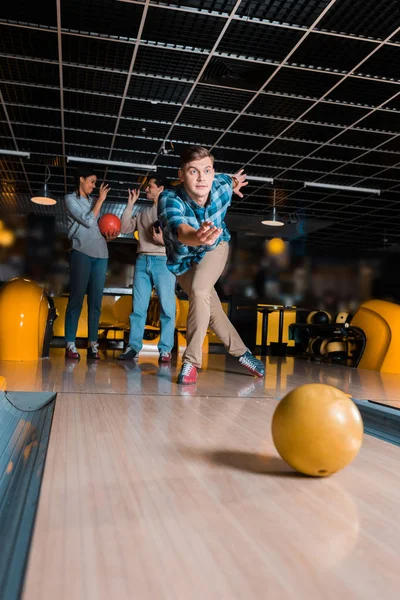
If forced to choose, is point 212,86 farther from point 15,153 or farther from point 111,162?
point 15,153

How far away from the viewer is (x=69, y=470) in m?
1.35

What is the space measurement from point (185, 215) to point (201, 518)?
2266 millimetres

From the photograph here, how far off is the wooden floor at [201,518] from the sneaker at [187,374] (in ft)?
3.91

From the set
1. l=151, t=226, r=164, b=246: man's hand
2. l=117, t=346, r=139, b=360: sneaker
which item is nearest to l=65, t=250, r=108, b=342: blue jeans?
l=117, t=346, r=139, b=360: sneaker

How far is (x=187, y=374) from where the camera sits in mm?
3361

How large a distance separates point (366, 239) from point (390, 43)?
12457 millimetres

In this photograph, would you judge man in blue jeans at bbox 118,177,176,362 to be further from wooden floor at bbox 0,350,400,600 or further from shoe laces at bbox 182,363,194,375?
wooden floor at bbox 0,350,400,600

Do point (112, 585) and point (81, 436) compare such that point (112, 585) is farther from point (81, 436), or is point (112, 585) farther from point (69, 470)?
point (81, 436)

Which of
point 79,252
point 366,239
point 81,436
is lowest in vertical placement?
point 81,436

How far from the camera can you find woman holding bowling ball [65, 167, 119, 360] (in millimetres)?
4906

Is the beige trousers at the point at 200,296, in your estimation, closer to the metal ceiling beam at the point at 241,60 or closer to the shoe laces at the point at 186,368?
the shoe laces at the point at 186,368

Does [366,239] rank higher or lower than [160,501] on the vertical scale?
higher

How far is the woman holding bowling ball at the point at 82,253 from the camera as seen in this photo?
193 inches

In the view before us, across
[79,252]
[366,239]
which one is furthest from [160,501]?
[366,239]
